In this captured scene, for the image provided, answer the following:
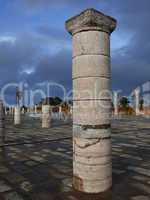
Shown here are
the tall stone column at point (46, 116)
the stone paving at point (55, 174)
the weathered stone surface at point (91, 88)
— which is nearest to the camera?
the stone paving at point (55, 174)

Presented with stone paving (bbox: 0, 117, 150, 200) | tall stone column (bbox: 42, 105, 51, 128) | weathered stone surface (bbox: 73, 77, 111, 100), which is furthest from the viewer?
tall stone column (bbox: 42, 105, 51, 128)

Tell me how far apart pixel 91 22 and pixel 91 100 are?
1.27m

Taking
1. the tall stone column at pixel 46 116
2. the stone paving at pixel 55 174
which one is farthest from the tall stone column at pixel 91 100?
the tall stone column at pixel 46 116

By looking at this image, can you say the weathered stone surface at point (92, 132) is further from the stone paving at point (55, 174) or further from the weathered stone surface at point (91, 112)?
the stone paving at point (55, 174)

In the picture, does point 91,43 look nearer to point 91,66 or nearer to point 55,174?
point 91,66

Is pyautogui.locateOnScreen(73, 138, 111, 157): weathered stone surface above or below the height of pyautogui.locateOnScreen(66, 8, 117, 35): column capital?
below

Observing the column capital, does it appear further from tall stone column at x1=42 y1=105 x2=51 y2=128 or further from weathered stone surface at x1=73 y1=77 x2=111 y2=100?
tall stone column at x1=42 y1=105 x2=51 y2=128

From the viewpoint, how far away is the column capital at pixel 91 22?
414 cm

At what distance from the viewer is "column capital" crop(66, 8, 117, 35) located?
13.6 feet

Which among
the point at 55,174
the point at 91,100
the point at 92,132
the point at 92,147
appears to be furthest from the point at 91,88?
the point at 55,174

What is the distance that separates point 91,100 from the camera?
14.1ft

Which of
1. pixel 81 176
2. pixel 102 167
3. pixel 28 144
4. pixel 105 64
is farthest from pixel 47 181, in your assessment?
pixel 28 144

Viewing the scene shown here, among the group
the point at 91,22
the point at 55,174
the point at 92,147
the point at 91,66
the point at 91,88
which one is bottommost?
the point at 55,174

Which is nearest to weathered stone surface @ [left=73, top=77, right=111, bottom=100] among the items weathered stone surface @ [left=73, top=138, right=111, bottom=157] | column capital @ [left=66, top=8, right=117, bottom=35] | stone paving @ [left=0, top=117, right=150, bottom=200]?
weathered stone surface @ [left=73, top=138, right=111, bottom=157]
